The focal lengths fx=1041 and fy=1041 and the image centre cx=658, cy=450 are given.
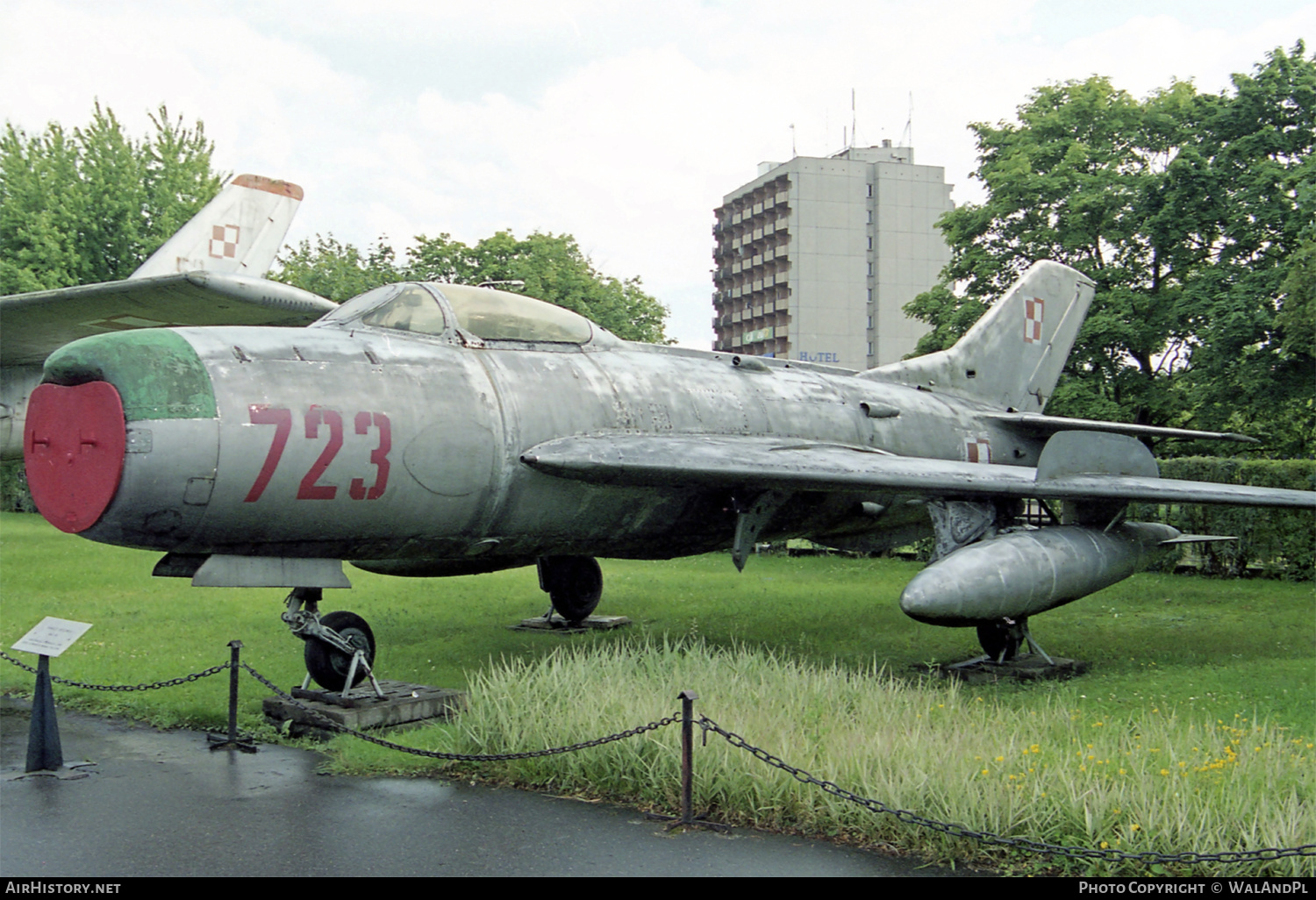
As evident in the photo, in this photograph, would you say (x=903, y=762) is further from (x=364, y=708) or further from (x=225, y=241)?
(x=225, y=241)

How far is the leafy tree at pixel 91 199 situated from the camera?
30.8 m

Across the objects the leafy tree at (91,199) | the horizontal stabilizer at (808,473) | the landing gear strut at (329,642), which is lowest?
the landing gear strut at (329,642)

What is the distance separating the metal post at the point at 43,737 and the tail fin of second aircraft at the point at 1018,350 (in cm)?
919

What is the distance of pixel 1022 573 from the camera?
8.83 meters

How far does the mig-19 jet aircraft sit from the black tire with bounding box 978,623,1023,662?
0.03m

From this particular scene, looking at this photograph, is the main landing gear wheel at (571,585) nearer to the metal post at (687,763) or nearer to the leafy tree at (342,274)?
the metal post at (687,763)

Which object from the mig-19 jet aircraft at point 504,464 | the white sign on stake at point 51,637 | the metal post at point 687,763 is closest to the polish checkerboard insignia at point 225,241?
the mig-19 jet aircraft at point 504,464

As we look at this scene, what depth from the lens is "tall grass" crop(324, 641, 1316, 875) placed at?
514 centimetres

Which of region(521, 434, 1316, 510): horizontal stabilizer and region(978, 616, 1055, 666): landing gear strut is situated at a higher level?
region(521, 434, 1316, 510): horizontal stabilizer

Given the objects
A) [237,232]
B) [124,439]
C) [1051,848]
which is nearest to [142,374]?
[124,439]

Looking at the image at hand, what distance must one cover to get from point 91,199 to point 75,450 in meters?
30.7

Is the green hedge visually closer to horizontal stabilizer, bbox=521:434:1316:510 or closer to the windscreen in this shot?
horizontal stabilizer, bbox=521:434:1316:510

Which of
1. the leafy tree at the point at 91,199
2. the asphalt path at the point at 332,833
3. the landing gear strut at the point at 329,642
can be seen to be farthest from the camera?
the leafy tree at the point at 91,199

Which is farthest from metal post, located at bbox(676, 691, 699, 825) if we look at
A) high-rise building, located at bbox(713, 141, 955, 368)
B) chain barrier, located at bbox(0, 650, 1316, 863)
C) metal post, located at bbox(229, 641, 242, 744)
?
high-rise building, located at bbox(713, 141, 955, 368)
